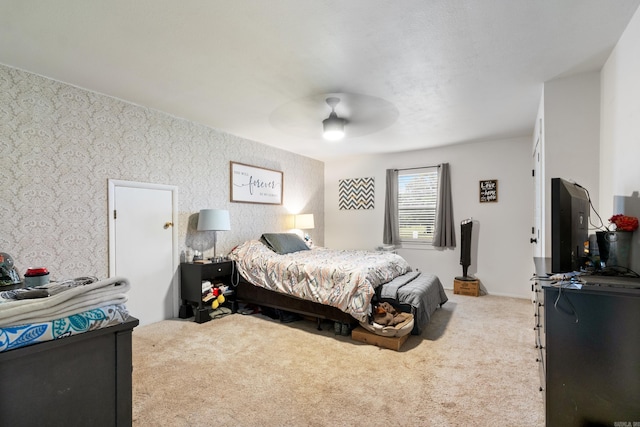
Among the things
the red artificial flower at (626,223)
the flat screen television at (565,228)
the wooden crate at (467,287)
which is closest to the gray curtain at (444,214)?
the wooden crate at (467,287)

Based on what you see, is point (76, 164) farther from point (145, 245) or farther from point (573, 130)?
point (573, 130)

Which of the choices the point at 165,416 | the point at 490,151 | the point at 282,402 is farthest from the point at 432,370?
the point at 490,151

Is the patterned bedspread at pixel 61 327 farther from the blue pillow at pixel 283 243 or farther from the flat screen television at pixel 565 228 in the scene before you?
the blue pillow at pixel 283 243

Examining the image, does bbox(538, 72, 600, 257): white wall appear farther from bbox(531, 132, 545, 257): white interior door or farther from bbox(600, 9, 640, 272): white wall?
bbox(531, 132, 545, 257): white interior door

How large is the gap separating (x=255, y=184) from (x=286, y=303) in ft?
6.72

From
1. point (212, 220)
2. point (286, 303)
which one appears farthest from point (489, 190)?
point (212, 220)

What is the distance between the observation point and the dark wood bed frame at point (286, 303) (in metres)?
3.20

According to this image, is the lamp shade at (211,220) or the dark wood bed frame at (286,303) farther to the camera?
the lamp shade at (211,220)

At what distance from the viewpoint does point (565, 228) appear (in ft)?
5.53

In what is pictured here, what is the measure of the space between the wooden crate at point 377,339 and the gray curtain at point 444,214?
2563 mm

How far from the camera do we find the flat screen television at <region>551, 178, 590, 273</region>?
5.42ft

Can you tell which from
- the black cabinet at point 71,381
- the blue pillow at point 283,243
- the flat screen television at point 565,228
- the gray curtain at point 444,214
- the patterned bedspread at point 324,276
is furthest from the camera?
the gray curtain at point 444,214

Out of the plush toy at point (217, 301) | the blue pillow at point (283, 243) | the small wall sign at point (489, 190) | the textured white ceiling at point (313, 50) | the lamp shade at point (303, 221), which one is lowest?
the plush toy at point (217, 301)

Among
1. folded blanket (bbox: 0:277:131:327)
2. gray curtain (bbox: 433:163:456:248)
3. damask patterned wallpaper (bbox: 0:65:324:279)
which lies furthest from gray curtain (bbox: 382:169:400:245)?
folded blanket (bbox: 0:277:131:327)
